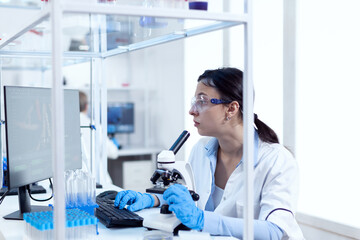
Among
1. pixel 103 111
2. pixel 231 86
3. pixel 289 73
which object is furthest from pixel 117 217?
pixel 289 73

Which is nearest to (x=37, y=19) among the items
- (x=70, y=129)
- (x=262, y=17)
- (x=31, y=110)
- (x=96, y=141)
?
(x=31, y=110)

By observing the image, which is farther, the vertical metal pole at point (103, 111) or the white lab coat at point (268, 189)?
the vertical metal pole at point (103, 111)

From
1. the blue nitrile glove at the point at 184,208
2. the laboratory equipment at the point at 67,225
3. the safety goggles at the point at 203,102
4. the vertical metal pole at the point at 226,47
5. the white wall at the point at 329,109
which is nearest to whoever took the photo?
the laboratory equipment at the point at 67,225

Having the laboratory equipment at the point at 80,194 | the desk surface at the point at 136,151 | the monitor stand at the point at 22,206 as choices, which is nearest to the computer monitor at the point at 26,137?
the monitor stand at the point at 22,206

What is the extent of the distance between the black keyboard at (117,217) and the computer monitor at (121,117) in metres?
3.26

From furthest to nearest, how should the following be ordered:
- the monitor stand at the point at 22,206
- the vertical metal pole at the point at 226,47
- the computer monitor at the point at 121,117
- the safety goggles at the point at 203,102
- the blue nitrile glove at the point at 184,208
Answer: the computer monitor at the point at 121,117, the vertical metal pole at the point at 226,47, the safety goggles at the point at 203,102, the monitor stand at the point at 22,206, the blue nitrile glove at the point at 184,208

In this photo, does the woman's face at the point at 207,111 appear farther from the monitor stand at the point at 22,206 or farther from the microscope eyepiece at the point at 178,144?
the monitor stand at the point at 22,206

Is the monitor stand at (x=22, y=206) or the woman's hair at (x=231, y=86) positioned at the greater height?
the woman's hair at (x=231, y=86)

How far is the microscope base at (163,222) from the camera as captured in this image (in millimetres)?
1282

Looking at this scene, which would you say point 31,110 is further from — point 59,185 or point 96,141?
point 96,141

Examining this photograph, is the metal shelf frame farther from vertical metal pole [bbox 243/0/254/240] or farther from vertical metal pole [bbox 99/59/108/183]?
vertical metal pole [bbox 99/59/108/183]

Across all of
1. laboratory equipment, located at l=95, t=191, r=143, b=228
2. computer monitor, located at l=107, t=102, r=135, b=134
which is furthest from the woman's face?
computer monitor, located at l=107, t=102, r=135, b=134

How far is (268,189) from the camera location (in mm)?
1563

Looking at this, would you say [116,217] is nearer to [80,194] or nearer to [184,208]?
[80,194]
